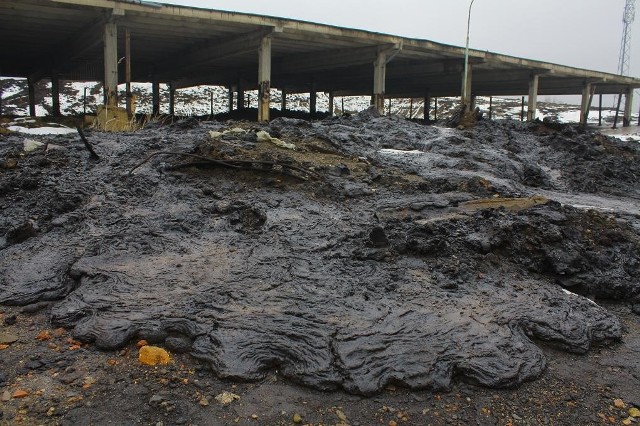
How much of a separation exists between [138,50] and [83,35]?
10.7 ft

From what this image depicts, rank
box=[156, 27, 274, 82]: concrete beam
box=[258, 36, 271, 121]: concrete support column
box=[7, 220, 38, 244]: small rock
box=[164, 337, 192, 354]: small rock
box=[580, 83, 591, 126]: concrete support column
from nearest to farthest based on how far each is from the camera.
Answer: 1. box=[164, 337, 192, 354]: small rock
2. box=[7, 220, 38, 244]: small rock
3. box=[258, 36, 271, 121]: concrete support column
4. box=[156, 27, 274, 82]: concrete beam
5. box=[580, 83, 591, 126]: concrete support column

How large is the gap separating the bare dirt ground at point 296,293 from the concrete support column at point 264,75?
8035 mm

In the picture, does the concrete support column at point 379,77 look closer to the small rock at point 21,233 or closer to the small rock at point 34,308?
the small rock at point 21,233

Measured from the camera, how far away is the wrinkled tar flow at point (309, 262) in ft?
9.37

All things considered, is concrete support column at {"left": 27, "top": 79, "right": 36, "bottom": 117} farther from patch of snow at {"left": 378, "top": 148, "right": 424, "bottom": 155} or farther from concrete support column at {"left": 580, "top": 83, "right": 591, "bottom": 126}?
concrete support column at {"left": 580, "top": 83, "right": 591, "bottom": 126}

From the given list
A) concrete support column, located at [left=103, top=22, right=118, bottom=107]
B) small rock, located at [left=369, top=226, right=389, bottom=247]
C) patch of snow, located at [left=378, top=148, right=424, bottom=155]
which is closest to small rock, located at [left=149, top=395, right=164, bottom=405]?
small rock, located at [left=369, top=226, right=389, bottom=247]

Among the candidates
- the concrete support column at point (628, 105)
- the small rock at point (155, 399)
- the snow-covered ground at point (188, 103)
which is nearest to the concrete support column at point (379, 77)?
the snow-covered ground at point (188, 103)

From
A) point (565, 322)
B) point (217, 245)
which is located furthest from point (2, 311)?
point (565, 322)

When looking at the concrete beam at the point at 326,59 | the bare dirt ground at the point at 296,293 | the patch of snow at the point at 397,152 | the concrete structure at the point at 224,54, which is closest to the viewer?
the bare dirt ground at the point at 296,293

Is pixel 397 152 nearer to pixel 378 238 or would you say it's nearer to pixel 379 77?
pixel 378 238

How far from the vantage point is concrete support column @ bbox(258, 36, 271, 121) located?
14.3 metres

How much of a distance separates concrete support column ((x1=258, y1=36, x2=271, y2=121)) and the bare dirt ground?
26.4 feet

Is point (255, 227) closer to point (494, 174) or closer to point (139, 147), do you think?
point (139, 147)

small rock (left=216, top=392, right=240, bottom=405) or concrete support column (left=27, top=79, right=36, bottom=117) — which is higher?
concrete support column (left=27, top=79, right=36, bottom=117)
